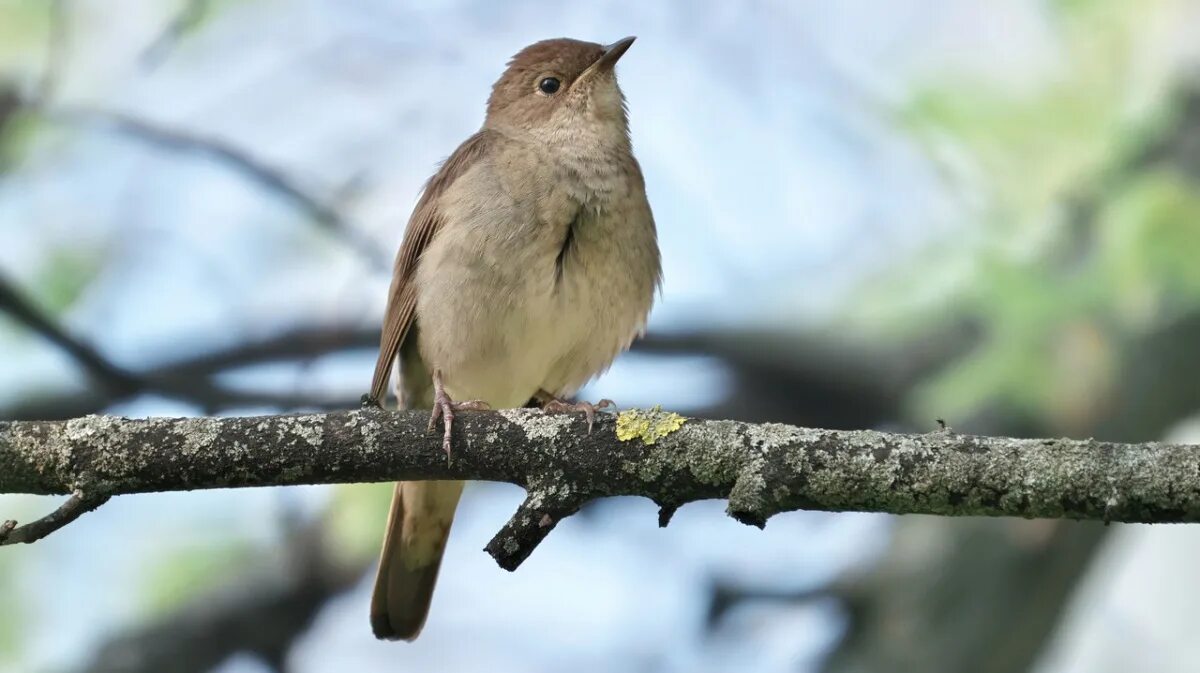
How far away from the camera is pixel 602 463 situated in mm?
3865

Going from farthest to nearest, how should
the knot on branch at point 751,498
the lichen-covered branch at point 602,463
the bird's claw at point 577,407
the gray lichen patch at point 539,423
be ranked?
1. the bird's claw at point 577,407
2. the gray lichen patch at point 539,423
3. the knot on branch at point 751,498
4. the lichen-covered branch at point 602,463

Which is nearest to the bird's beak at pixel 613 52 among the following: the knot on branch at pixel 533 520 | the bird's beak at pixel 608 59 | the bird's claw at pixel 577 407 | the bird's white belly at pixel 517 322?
the bird's beak at pixel 608 59

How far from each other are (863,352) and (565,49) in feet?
8.36

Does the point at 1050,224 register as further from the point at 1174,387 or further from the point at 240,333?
the point at 240,333

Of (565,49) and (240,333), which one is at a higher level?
(565,49)

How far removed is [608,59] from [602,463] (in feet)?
9.66

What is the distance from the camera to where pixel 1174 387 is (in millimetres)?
7387

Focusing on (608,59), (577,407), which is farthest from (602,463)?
(608,59)

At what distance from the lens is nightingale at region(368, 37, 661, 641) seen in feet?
18.0

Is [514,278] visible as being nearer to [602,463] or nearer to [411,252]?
[411,252]

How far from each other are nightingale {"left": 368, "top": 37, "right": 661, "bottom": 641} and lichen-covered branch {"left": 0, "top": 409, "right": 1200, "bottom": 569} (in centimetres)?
128

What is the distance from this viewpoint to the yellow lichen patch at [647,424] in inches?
153

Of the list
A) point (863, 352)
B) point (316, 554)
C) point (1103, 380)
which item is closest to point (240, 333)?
point (316, 554)

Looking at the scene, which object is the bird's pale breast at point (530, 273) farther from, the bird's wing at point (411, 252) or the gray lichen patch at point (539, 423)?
the gray lichen patch at point (539, 423)
